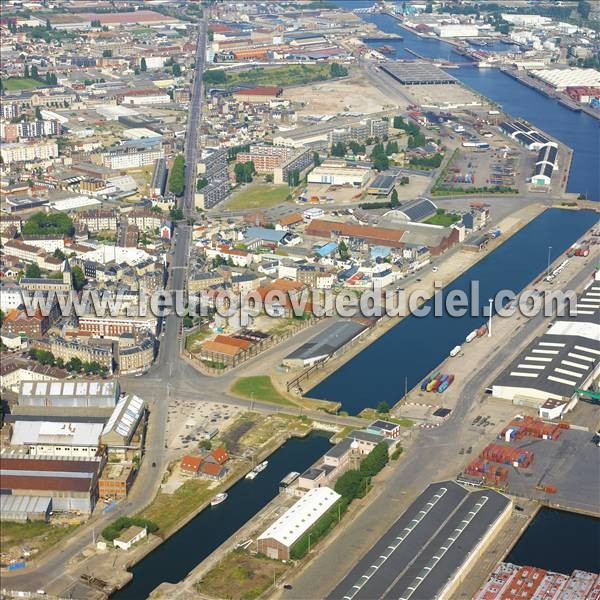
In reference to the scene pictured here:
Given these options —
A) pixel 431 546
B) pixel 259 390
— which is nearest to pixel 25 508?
pixel 259 390

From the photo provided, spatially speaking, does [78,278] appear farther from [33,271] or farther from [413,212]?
[413,212]

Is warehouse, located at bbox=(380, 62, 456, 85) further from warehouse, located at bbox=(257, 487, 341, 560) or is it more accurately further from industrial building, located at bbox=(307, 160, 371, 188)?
warehouse, located at bbox=(257, 487, 341, 560)

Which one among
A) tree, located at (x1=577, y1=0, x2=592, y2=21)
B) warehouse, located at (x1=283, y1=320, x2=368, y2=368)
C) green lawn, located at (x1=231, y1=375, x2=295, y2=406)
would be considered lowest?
green lawn, located at (x1=231, y1=375, x2=295, y2=406)

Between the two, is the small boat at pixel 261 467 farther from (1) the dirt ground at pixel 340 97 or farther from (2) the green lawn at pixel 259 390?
(1) the dirt ground at pixel 340 97

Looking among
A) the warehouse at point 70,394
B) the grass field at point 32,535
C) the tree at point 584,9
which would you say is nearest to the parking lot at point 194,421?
the warehouse at point 70,394

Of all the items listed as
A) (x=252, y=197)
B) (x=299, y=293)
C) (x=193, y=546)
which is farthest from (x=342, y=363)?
(x=252, y=197)

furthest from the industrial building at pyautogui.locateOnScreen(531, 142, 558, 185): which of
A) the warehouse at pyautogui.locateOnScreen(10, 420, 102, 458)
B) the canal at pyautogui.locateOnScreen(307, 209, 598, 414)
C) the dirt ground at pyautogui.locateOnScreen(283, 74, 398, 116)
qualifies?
the warehouse at pyautogui.locateOnScreen(10, 420, 102, 458)
